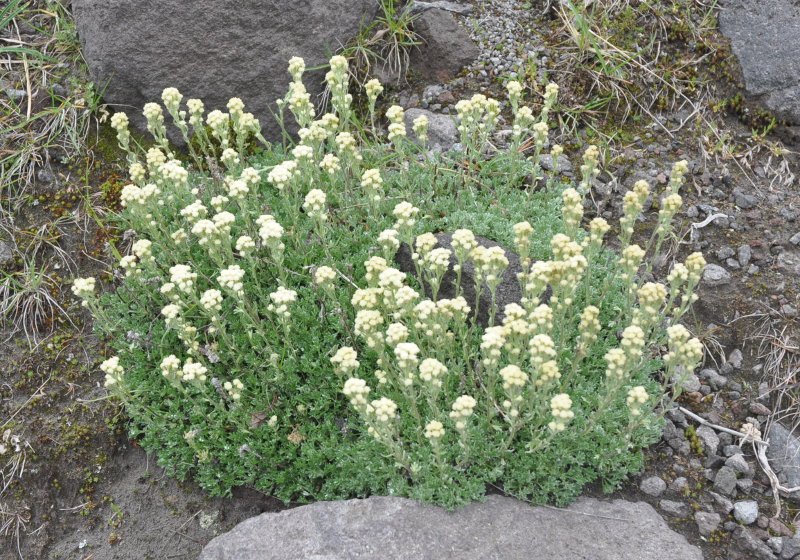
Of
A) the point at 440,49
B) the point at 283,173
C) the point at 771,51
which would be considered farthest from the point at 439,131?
the point at 771,51

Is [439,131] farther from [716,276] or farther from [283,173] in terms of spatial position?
[716,276]

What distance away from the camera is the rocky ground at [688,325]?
429cm

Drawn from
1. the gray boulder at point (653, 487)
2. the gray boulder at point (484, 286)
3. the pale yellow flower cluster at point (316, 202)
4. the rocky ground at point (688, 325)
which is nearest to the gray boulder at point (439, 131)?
the rocky ground at point (688, 325)

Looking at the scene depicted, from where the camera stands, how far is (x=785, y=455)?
4.39 m

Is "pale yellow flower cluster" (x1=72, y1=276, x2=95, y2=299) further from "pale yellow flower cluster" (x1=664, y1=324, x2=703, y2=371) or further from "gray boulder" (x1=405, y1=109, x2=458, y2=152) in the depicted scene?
"pale yellow flower cluster" (x1=664, y1=324, x2=703, y2=371)

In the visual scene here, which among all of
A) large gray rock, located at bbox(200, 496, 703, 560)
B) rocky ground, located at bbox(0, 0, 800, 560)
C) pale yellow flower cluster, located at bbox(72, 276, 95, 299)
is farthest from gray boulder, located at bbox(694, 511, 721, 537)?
pale yellow flower cluster, located at bbox(72, 276, 95, 299)

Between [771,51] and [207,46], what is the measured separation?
5131 millimetres

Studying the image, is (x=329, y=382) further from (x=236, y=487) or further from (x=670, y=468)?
(x=670, y=468)

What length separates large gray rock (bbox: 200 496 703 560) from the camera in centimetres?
353

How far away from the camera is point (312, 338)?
4684 millimetres

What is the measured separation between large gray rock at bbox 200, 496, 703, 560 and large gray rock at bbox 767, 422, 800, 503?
104 cm

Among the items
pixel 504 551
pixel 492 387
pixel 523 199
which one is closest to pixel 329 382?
pixel 492 387

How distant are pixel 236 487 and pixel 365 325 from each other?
1719 millimetres

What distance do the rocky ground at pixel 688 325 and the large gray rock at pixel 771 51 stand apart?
0.13 meters
